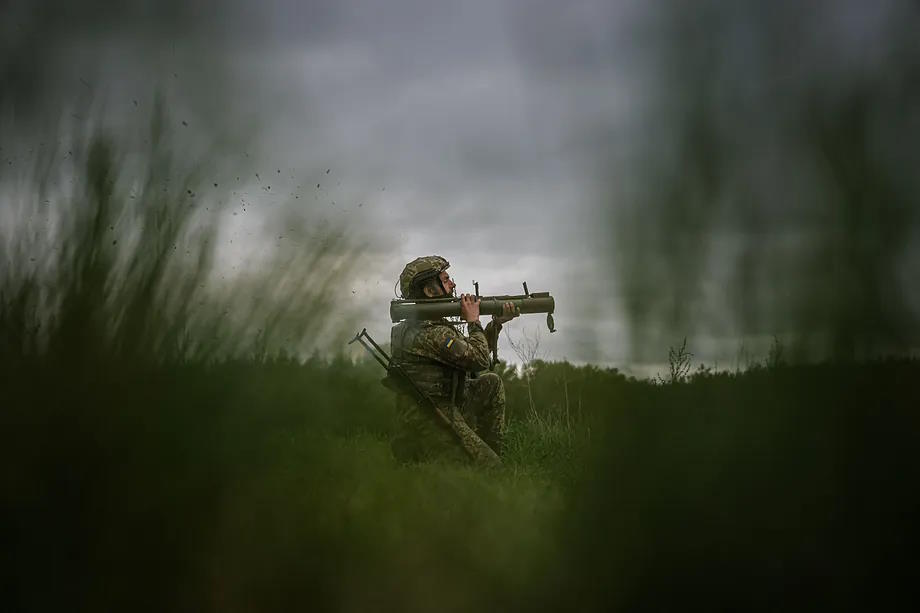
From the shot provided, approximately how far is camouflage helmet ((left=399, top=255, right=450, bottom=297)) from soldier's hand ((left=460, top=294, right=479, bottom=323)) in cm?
60

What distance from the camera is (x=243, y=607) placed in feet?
4.64

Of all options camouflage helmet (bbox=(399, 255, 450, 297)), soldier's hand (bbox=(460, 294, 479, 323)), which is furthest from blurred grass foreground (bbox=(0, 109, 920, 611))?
camouflage helmet (bbox=(399, 255, 450, 297))

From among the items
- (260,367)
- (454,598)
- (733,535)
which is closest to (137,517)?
(260,367)

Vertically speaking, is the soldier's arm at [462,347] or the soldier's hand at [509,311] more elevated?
the soldier's hand at [509,311]

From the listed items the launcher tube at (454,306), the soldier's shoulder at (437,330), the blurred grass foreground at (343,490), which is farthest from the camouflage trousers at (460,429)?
the blurred grass foreground at (343,490)

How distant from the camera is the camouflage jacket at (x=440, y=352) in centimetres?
527

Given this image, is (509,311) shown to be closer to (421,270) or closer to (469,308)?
(469,308)

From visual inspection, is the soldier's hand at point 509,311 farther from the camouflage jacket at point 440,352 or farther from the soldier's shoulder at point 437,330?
the soldier's shoulder at point 437,330

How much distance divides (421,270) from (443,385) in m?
0.93

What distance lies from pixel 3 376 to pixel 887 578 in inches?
69.8

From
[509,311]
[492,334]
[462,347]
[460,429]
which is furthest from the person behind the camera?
[492,334]

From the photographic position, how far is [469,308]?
493 cm

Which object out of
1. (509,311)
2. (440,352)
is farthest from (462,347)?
(509,311)

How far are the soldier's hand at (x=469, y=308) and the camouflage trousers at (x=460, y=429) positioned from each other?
0.93m
